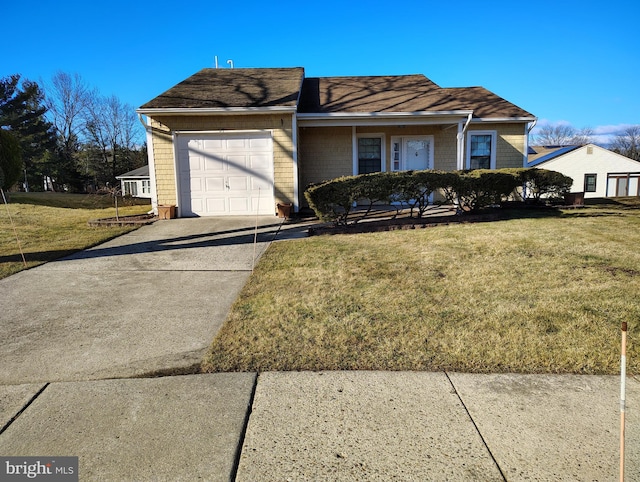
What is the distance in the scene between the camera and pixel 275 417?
2.76 m

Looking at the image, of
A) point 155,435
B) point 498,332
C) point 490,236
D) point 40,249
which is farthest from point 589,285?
point 40,249

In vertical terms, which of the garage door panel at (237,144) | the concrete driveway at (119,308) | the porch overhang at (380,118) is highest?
the porch overhang at (380,118)

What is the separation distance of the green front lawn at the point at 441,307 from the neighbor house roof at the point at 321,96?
5.75m

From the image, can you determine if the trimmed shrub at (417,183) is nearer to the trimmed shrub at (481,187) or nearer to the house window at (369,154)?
the trimmed shrub at (481,187)

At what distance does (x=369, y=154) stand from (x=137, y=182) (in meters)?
31.8

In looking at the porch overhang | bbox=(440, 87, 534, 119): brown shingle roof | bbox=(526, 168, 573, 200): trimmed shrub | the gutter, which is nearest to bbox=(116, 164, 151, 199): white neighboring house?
the gutter

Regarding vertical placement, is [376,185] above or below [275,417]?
above

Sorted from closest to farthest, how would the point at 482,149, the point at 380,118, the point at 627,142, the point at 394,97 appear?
the point at 380,118 → the point at 394,97 → the point at 482,149 → the point at 627,142

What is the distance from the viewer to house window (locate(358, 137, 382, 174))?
14.0 metres

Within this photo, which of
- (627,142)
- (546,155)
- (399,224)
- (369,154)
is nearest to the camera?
Result: (399,224)

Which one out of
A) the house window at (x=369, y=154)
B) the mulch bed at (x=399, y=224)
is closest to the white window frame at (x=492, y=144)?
the house window at (x=369, y=154)

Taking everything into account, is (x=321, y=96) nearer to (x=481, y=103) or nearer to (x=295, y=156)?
(x=295, y=156)

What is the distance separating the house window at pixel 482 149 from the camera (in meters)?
14.5

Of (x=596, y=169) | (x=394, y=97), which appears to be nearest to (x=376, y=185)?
(x=394, y=97)
